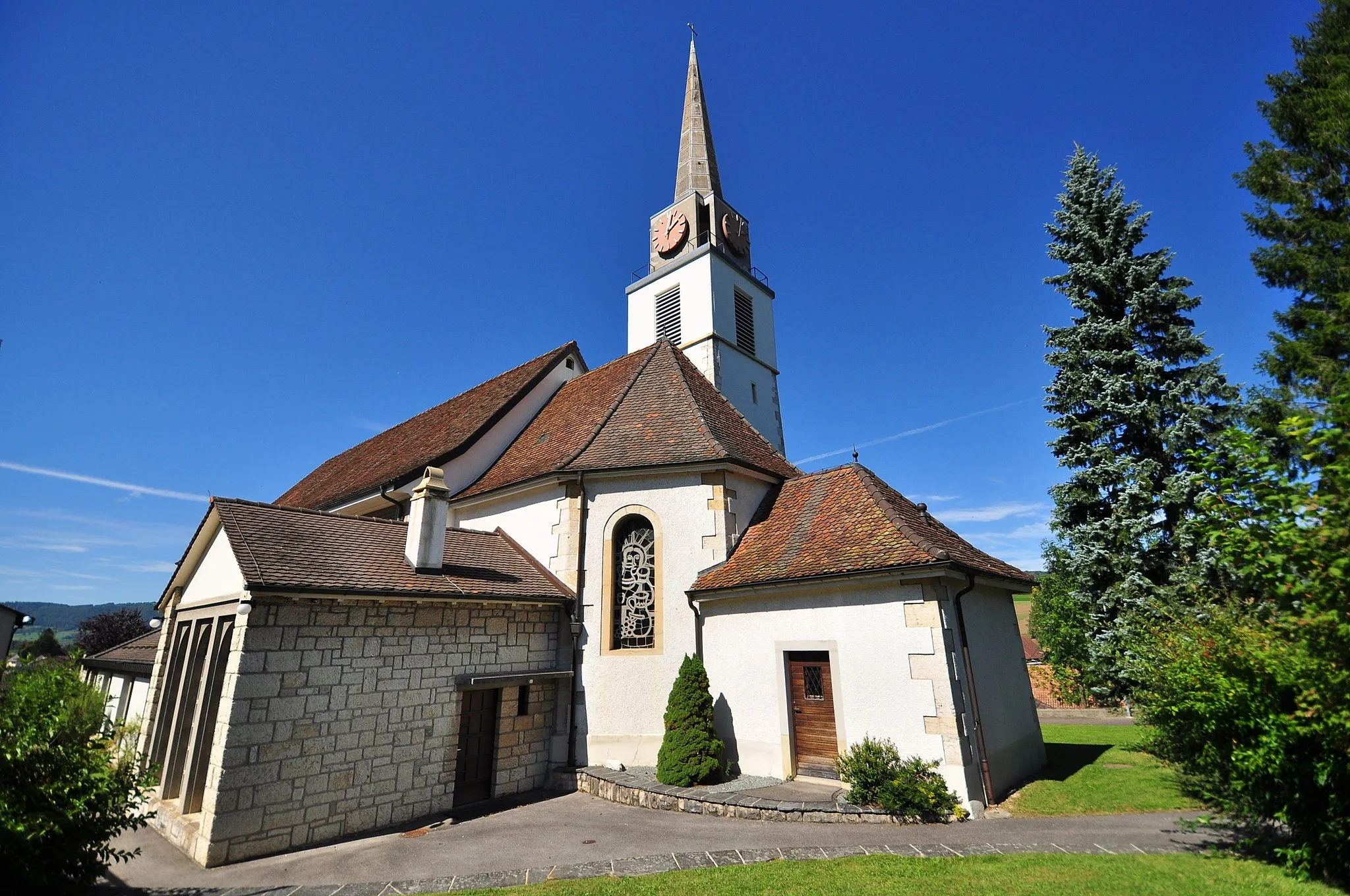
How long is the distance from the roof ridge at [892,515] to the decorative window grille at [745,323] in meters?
12.1

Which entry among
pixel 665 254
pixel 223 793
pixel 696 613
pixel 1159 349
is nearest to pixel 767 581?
pixel 696 613

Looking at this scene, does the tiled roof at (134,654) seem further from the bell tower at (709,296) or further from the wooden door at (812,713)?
the bell tower at (709,296)

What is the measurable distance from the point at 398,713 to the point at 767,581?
21.8 feet

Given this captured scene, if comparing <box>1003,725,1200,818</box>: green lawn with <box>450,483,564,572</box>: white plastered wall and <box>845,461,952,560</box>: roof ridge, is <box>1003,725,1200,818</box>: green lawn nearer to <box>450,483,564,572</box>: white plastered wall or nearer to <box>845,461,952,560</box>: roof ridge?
<box>845,461,952,560</box>: roof ridge

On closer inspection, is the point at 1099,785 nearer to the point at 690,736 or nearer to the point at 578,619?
the point at 690,736

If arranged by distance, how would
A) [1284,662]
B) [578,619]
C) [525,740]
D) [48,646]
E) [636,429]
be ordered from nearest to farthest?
[1284,662] → [525,740] → [578,619] → [636,429] → [48,646]

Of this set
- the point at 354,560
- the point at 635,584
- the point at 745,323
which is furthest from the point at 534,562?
the point at 745,323

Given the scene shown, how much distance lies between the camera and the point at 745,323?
81.9 ft

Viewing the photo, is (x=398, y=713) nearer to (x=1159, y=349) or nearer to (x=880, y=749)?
(x=880, y=749)

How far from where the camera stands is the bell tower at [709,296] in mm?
23297

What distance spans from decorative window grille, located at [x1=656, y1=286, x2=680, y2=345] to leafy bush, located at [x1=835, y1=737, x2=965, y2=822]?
57.5ft

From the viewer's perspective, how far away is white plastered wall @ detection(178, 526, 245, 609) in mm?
9586

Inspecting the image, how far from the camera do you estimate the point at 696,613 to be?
12.2 metres

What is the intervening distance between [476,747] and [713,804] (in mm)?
4646
